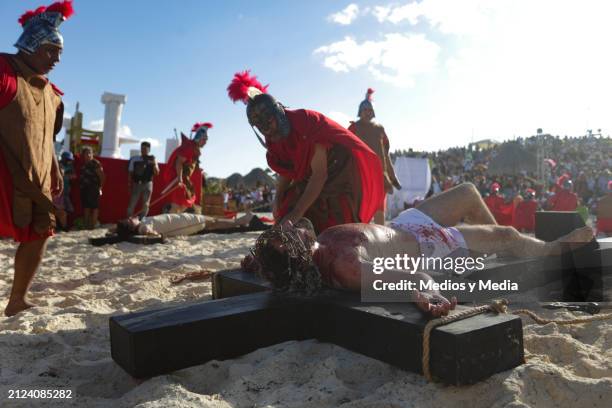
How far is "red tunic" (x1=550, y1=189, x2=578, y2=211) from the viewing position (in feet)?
22.9

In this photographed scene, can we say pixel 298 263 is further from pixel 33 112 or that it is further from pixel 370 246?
pixel 33 112

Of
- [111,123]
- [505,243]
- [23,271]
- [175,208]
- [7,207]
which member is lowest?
[23,271]

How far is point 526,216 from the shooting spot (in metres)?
7.45

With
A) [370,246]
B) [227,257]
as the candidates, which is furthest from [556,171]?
[370,246]

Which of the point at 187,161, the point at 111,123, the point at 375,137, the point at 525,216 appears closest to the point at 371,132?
the point at 375,137

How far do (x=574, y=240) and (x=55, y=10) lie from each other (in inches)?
134

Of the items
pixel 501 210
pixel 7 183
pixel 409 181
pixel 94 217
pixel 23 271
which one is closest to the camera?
pixel 7 183

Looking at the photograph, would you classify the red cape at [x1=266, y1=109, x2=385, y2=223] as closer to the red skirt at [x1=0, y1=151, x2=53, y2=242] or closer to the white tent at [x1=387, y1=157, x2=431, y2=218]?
the red skirt at [x1=0, y1=151, x2=53, y2=242]

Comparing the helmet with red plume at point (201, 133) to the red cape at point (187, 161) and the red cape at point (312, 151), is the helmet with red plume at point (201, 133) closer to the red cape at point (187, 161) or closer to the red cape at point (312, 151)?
the red cape at point (187, 161)

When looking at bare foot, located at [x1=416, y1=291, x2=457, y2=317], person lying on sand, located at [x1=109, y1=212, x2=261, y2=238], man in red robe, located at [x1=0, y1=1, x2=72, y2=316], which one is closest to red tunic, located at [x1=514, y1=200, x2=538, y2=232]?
person lying on sand, located at [x1=109, y1=212, x2=261, y2=238]

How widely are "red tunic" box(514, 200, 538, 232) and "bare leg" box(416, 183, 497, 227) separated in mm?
4966

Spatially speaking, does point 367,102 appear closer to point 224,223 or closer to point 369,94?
point 369,94

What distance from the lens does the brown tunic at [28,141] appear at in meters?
2.46

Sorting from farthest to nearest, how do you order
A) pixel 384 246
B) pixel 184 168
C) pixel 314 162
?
pixel 184 168 < pixel 314 162 < pixel 384 246
